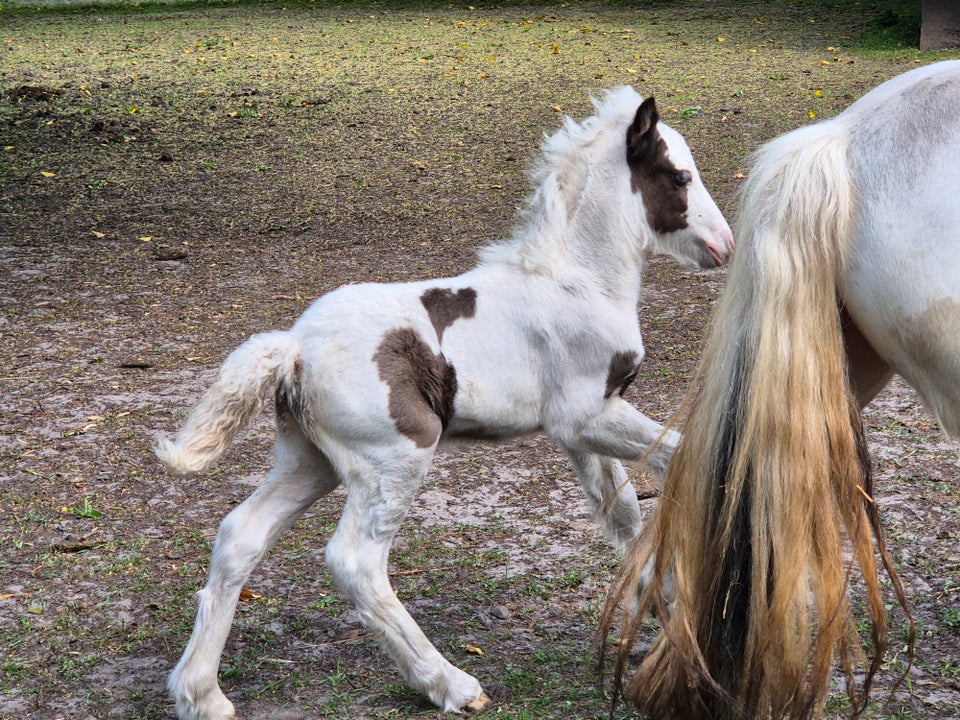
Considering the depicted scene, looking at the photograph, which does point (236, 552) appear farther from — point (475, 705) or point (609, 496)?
point (609, 496)

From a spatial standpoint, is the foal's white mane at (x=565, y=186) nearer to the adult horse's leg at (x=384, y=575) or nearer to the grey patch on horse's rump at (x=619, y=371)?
the grey patch on horse's rump at (x=619, y=371)

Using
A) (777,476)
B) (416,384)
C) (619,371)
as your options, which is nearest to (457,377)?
(416,384)

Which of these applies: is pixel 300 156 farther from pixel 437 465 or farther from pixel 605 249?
pixel 605 249

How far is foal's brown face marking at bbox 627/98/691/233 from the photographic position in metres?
3.31

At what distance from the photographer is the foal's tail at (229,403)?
9.30ft

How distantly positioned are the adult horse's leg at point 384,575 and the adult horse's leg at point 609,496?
1.99 ft

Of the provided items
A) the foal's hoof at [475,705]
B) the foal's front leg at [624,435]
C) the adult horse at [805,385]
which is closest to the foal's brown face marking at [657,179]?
the foal's front leg at [624,435]

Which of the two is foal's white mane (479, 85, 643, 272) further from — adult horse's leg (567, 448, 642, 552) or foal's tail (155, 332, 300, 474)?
foal's tail (155, 332, 300, 474)

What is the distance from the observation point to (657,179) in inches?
132

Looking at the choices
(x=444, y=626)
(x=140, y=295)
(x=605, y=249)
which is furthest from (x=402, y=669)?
(x=140, y=295)

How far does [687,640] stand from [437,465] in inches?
80.9

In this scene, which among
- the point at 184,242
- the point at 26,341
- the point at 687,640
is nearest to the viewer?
the point at 687,640

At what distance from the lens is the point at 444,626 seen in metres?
3.24

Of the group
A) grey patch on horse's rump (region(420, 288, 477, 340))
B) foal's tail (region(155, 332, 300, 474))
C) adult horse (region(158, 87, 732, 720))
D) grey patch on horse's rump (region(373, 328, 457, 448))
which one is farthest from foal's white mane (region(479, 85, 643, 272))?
foal's tail (region(155, 332, 300, 474))
